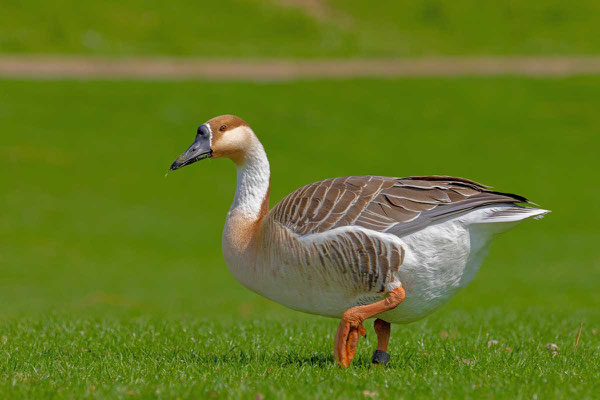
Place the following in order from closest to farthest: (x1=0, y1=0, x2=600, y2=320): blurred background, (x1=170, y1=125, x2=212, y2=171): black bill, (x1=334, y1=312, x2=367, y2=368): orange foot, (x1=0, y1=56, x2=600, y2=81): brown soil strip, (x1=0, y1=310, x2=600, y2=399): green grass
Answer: (x1=0, y1=310, x2=600, y2=399): green grass
(x1=334, y1=312, x2=367, y2=368): orange foot
(x1=170, y1=125, x2=212, y2=171): black bill
(x1=0, y1=0, x2=600, y2=320): blurred background
(x1=0, y1=56, x2=600, y2=81): brown soil strip

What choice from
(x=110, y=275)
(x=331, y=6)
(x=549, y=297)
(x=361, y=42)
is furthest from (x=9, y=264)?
(x=331, y=6)

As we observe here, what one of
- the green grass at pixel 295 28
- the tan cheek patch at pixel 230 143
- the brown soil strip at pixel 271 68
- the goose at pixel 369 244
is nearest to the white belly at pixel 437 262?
the goose at pixel 369 244

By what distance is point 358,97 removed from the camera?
3189cm

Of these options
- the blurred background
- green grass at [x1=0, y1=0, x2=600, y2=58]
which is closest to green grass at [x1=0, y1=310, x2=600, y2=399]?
the blurred background

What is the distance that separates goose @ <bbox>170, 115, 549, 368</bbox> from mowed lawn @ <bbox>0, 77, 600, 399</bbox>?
2.06ft

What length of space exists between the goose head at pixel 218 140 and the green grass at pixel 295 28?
30.4m

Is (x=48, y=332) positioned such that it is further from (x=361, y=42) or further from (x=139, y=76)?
(x=361, y=42)

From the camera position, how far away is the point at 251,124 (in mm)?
28594

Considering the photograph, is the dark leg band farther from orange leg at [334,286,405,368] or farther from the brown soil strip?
the brown soil strip

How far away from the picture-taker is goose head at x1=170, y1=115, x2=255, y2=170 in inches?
277

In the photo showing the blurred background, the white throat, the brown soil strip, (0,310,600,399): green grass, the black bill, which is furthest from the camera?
the brown soil strip

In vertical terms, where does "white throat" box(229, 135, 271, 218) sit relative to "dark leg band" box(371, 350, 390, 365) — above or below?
above

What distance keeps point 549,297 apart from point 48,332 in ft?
38.3

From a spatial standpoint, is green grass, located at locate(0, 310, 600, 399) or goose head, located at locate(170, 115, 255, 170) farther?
goose head, located at locate(170, 115, 255, 170)
